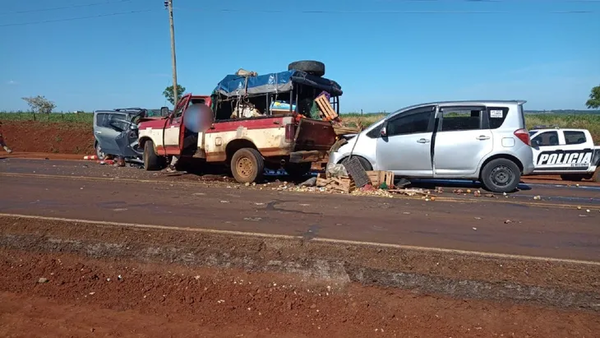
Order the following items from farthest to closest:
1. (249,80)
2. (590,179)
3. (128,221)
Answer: (590,179), (249,80), (128,221)

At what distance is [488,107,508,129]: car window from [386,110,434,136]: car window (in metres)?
1.30

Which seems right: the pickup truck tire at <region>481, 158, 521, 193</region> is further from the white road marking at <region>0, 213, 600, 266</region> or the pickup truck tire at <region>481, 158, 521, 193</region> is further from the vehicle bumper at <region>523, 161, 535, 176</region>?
the white road marking at <region>0, 213, 600, 266</region>

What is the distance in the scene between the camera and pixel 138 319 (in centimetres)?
441

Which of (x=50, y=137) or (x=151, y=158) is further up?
(x=50, y=137)

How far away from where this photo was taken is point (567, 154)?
544 inches

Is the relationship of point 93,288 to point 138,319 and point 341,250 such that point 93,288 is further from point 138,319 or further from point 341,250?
point 341,250

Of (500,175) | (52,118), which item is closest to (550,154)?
(500,175)

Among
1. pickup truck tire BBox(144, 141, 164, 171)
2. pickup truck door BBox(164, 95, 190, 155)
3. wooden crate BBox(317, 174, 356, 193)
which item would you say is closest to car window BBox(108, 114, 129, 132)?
pickup truck tire BBox(144, 141, 164, 171)

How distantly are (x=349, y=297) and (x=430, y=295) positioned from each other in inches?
32.2

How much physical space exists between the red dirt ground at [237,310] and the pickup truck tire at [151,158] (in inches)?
359

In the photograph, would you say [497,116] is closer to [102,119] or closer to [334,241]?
[334,241]

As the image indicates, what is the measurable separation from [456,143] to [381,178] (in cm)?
187

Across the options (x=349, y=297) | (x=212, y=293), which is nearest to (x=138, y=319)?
(x=212, y=293)

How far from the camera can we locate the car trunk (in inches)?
437
